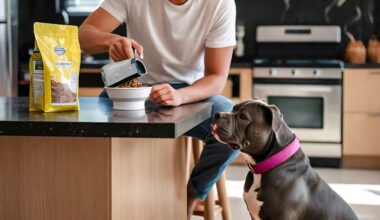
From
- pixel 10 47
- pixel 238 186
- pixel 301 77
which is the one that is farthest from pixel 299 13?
pixel 10 47

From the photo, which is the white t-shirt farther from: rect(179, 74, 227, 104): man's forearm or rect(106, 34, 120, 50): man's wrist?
rect(106, 34, 120, 50): man's wrist

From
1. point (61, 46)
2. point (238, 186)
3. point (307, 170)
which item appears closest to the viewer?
point (61, 46)

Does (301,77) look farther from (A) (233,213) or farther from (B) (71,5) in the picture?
(B) (71,5)

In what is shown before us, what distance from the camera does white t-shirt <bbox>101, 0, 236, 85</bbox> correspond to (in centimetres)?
269

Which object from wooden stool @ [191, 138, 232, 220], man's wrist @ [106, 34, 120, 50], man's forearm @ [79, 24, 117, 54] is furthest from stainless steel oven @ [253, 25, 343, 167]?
man's wrist @ [106, 34, 120, 50]

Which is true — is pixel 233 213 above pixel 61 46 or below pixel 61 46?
below

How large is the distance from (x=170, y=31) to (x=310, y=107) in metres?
2.65

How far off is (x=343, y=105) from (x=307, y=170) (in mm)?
3217

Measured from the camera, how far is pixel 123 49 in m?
2.08

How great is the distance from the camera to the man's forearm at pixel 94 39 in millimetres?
2340

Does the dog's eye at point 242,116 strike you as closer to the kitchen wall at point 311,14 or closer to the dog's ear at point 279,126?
the dog's ear at point 279,126

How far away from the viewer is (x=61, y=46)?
1795mm

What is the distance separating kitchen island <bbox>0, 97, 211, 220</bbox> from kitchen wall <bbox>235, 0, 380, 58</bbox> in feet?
13.3

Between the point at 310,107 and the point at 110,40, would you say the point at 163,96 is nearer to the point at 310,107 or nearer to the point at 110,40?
the point at 110,40
